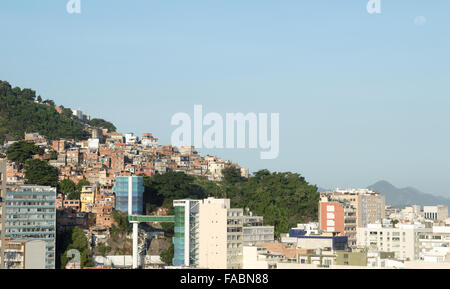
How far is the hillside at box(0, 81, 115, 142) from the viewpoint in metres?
75.2

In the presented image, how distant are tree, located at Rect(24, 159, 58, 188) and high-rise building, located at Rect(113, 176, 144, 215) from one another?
15.4 ft

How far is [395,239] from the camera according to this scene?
150 feet

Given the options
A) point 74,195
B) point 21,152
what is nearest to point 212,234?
point 74,195

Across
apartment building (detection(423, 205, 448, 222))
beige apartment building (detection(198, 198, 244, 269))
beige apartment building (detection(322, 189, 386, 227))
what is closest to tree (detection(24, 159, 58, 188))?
beige apartment building (detection(198, 198, 244, 269))

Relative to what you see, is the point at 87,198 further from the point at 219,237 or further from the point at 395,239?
the point at 395,239

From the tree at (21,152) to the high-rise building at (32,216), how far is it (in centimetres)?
1470

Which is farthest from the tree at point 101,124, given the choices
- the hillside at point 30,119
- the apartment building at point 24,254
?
the apartment building at point 24,254

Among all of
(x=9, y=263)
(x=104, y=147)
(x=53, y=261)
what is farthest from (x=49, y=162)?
(x=9, y=263)

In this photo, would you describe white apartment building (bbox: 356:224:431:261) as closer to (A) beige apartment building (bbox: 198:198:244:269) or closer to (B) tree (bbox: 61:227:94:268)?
(A) beige apartment building (bbox: 198:198:244:269)

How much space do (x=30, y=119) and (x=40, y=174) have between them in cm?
2573

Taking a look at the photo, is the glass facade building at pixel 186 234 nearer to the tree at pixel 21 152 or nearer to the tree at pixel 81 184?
A: the tree at pixel 81 184

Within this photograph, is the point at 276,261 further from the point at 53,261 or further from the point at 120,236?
the point at 120,236

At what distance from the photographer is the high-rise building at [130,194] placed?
5109cm

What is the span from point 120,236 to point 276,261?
1537cm
